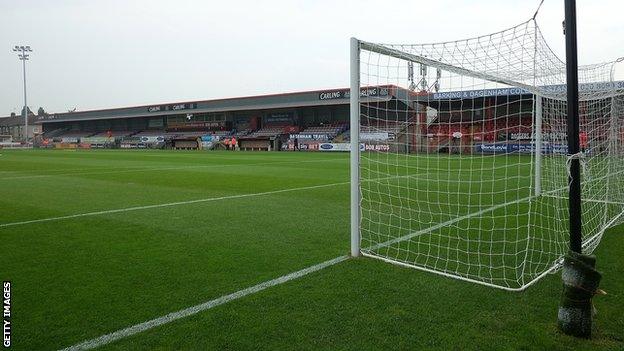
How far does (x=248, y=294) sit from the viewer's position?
3.93m

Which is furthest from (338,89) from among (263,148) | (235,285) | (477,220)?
(235,285)

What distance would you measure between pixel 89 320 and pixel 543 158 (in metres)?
10.5

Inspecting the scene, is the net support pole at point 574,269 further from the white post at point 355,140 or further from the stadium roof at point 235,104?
the stadium roof at point 235,104

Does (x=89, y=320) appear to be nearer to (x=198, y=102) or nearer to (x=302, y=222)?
(x=302, y=222)

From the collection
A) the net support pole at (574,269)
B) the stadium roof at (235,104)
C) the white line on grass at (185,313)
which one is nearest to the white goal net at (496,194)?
the net support pole at (574,269)

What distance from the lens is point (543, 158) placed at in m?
10.9

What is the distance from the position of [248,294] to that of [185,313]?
23.4 inches

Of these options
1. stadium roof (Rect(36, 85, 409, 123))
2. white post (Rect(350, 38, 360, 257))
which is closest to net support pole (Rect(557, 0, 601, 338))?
white post (Rect(350, 38, 360, 257))

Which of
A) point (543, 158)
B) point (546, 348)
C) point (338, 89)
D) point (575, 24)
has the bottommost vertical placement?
point (546, 348)

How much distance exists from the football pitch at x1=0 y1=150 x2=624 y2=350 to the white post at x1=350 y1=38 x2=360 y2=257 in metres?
0.37

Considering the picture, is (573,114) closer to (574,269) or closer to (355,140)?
(574,269)
